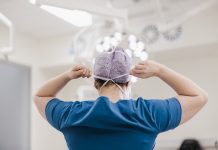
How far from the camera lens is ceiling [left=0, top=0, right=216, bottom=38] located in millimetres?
2914

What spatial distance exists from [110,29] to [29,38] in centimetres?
117

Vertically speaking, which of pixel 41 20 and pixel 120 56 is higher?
pixel 41 20

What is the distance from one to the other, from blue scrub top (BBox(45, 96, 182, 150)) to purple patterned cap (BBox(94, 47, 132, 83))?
4.8 inches

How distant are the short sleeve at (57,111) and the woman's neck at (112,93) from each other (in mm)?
125

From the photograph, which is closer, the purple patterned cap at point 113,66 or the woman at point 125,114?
the woman at point 125,114

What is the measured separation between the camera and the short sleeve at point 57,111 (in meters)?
1.08

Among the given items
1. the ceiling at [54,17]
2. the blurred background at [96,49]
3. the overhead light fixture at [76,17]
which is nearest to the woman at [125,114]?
the blurred background at [96,49]

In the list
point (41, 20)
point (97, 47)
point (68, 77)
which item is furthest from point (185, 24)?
point (68, 77)

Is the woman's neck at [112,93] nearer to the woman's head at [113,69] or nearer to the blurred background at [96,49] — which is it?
the woman's head at [113,69]

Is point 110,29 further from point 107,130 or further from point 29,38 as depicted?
point 107,130

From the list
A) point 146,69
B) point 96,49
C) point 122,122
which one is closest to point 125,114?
point 122,122

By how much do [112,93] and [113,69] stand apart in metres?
0.09

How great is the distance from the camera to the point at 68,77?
1.18 m

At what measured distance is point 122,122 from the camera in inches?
39.2
